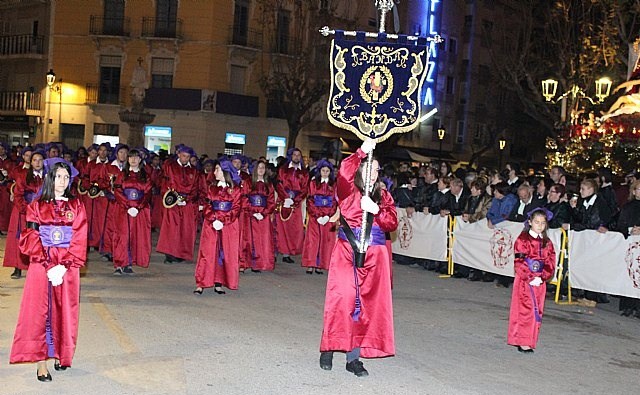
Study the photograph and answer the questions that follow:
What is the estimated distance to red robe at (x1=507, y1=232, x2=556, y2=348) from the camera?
29.4ft

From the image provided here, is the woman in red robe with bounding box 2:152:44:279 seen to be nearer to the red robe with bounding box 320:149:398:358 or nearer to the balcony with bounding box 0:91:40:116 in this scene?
the red robe with bounding box 320:149:398:358

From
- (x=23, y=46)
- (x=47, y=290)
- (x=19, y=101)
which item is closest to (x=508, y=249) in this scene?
(x=47, y=290)

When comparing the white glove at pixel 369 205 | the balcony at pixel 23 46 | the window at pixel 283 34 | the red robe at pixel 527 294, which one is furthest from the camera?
the balcony at pixel 23 46

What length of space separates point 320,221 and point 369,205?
7237 millimetres

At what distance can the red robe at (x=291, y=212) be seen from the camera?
1573cm

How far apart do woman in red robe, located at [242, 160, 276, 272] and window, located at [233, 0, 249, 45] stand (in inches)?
1047

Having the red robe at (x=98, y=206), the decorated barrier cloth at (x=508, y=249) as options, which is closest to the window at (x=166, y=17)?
the red robe at (x=98, y=206)

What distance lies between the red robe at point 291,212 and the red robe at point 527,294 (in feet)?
23.3

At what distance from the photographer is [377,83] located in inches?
316

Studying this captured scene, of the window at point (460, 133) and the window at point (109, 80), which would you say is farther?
the window at point (460, 133)

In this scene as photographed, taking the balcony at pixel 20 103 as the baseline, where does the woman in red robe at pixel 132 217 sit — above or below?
below

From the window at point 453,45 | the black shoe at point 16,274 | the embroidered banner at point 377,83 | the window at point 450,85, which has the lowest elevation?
the black shoe at point 16,274

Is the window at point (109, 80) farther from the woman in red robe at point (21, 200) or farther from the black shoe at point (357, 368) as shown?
the black shoe at point (357, 368)

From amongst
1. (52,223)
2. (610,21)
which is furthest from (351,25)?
(52,223)
